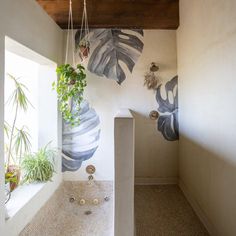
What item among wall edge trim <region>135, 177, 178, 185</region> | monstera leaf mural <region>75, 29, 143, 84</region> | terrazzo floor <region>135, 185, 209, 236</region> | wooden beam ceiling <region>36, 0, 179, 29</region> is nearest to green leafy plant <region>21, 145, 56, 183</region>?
terrazzo floor <region>135, 185, 209, 236</region>

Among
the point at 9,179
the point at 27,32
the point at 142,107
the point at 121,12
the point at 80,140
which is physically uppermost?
the point at 121,12

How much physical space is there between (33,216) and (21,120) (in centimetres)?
123

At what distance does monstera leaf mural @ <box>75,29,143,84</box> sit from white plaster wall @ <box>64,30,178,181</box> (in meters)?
0.12

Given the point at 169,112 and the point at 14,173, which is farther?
the point at 169,112

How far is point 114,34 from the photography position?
10.7 feet

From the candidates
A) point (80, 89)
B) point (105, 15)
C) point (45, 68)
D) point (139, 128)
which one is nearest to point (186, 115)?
point (139, 128)

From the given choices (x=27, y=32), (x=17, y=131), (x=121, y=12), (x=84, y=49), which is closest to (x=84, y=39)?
(x=84, y=49)

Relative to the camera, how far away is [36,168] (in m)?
2.61

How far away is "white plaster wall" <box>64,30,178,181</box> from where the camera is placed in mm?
3277

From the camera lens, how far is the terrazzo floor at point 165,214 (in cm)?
215

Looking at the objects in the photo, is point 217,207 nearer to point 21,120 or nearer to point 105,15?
point 21,120

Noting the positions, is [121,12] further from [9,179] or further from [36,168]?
[9,179]

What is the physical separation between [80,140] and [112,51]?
54.7 inches

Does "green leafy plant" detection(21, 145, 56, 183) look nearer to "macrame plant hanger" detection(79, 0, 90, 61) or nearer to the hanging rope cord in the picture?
"macrame plant hanger" detection(79, 0, 90, 61)
